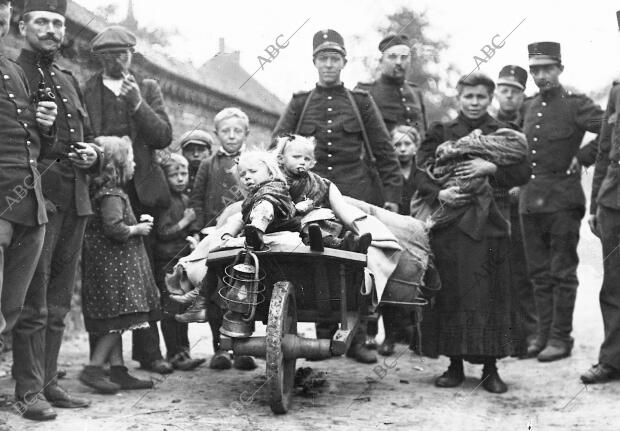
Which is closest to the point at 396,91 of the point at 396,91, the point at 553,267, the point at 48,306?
the point at 396,91

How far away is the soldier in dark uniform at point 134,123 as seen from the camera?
20.8 ft

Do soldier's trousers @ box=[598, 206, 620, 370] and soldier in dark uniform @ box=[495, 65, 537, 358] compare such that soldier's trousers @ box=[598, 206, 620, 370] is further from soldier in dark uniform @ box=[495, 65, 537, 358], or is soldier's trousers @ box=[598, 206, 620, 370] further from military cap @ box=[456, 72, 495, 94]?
soldier in dark uniform @ box=[495, 65, 537, 358]

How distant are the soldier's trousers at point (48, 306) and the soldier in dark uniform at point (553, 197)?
405 cm

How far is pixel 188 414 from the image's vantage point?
495cm

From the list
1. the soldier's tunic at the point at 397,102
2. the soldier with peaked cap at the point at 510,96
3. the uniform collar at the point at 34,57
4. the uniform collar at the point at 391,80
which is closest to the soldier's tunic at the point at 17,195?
the uniform collar at the point at 34,57

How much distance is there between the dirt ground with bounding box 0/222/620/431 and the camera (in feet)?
15.7

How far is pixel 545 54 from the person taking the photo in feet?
24.7

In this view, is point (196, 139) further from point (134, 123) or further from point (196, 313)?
point (196, 313)

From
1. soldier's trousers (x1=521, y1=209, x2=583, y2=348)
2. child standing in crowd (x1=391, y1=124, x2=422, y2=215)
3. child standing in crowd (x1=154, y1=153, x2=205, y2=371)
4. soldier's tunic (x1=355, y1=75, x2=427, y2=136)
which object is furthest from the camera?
soldier's tunic (x1=355, y1=75, x2=427, y2=136)

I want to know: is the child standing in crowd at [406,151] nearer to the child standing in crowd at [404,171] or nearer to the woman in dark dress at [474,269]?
the child standing in crowd at [404,171]

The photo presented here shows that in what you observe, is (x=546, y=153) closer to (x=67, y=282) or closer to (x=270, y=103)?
(x=67, y=282)

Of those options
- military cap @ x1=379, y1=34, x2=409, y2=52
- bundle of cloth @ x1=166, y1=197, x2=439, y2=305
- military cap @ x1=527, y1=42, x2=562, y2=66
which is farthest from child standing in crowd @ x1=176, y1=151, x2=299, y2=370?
military cap @ x1=379, y1=34, x2=409, y2=52

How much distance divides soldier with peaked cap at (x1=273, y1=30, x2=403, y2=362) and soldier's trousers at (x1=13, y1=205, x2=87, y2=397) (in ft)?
7.42

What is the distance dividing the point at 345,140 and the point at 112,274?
2.24 metres
